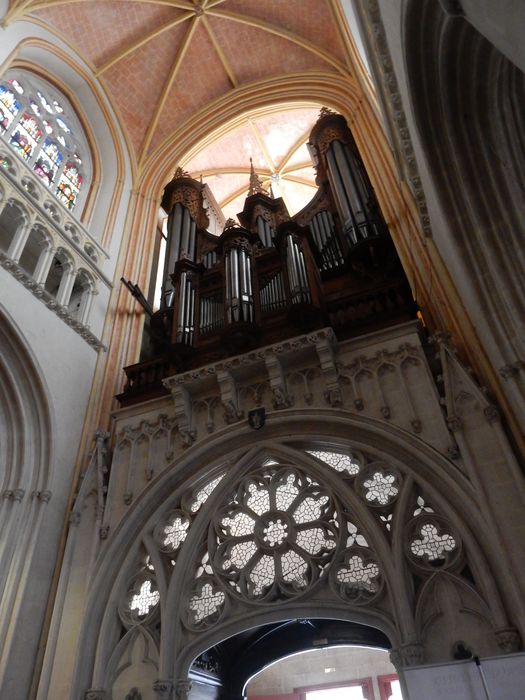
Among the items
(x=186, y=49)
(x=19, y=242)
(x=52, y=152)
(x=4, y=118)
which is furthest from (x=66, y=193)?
(x=186, y=49)

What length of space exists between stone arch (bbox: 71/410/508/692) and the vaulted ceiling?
8.69 meters

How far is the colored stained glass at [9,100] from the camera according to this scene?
919cm

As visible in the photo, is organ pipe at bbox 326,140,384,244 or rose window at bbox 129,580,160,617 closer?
rose window at bbox 129,580,160,617

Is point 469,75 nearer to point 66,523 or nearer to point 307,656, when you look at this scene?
point 66,523

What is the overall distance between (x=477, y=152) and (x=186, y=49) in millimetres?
9982

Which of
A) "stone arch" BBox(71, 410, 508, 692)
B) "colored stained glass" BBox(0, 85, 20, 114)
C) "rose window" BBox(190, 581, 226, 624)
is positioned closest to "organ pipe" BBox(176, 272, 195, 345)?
"stone arch" BBox(71, 410, 508, 692)

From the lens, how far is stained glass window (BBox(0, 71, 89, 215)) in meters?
A: 9.19

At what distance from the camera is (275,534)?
5.39 meters

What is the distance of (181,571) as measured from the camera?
5.40 m

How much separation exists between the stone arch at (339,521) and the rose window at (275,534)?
152 millimetres

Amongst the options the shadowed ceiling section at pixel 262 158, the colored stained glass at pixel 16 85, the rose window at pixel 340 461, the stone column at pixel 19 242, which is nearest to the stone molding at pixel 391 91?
the rose window at pixel 340 461

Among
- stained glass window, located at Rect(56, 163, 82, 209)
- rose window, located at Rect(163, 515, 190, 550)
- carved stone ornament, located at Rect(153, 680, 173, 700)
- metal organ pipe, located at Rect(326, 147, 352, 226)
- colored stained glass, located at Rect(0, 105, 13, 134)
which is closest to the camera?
carved stone ornament, located at Rect(153, 680, 173, 700)

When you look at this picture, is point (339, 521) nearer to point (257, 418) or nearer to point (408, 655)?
point (408, 655)

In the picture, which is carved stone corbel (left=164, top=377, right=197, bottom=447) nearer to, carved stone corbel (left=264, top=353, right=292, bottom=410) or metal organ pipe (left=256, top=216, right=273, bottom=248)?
carved stone corbel (left=264, top=353, right=292, bottom=410)
